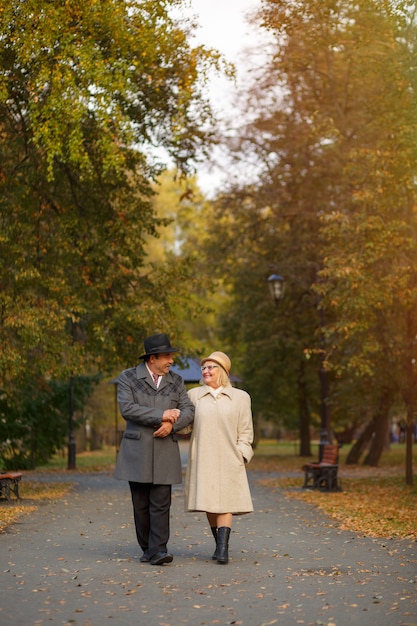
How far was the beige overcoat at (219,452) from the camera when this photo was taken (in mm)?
10227

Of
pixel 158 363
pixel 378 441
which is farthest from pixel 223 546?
pixel 378 441

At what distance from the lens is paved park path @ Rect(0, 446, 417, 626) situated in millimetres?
7668

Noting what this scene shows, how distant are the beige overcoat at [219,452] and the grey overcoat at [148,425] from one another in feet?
0.53

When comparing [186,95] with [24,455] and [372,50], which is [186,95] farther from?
[24,455]

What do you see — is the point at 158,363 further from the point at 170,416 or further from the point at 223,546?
the point at 223,546

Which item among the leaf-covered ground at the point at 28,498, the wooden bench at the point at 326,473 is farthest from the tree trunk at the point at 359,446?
the wooden bench at the point at 326,473

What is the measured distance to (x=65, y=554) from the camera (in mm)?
11109

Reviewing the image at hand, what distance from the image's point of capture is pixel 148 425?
33.6 feet

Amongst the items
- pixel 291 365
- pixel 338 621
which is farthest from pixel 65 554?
pixel 291 365

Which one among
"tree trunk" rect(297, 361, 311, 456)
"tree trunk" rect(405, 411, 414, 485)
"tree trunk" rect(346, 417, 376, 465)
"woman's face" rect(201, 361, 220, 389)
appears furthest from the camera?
"tree trunk" rect(297, 361, 311, 456)

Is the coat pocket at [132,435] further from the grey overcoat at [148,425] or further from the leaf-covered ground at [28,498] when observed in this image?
the leaf-covered ground at [28,498]

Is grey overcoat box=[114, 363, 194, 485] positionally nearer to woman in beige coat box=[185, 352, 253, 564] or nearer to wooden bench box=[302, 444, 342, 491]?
woman in beige coat box=[185, 352, 253, 564]

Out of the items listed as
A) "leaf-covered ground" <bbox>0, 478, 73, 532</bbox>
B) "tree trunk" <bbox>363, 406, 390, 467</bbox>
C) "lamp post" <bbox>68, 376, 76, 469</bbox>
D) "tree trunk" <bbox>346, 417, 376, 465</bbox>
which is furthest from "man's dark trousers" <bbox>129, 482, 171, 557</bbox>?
"tree trunk" <bbox>346, 417, 376, 465</bbox>

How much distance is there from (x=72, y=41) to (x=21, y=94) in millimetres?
2056
